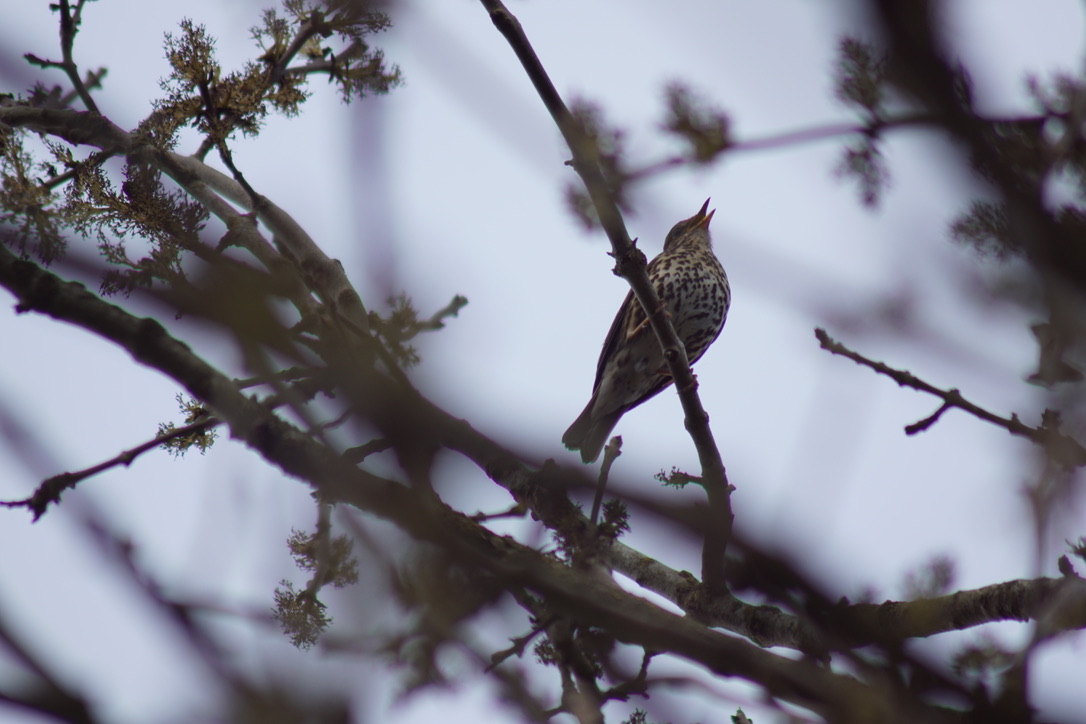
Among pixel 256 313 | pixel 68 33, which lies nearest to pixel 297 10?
pixel 68 33

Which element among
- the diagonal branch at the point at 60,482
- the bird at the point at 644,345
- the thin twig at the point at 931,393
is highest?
the bird at the point at 644,345

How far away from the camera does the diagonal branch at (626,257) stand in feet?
9.02

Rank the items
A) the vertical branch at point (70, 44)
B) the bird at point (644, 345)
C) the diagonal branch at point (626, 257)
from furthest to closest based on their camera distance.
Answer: the bird at point (644, 345), the vertical branch at point (70, 44), the diagonal branch at point (626, 257)

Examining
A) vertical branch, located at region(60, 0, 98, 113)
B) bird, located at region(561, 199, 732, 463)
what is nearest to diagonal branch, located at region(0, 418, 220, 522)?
vertical branch, located at region(60, 0, 98, 113)

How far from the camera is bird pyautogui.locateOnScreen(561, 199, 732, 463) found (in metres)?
7.05

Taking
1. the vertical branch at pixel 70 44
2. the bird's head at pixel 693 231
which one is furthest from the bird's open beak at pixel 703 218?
the vertical branch at pixel 70 44

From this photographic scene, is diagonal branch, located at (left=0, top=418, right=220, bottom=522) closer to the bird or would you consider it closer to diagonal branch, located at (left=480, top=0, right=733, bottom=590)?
diagonal branch, located at (left=480, top=0, right=733, bottom=590)

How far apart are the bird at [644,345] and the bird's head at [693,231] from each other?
2.57 ft

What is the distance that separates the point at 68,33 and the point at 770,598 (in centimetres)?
427

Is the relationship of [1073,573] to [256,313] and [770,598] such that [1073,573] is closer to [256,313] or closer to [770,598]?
[770,598]

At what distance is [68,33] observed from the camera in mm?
4238

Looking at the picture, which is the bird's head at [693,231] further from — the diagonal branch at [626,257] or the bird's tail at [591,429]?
the diagonal branch at [626,257]

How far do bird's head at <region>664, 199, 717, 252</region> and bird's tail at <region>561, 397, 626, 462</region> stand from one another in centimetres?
182

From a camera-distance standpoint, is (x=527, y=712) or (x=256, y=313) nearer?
(x=256, y=313)
